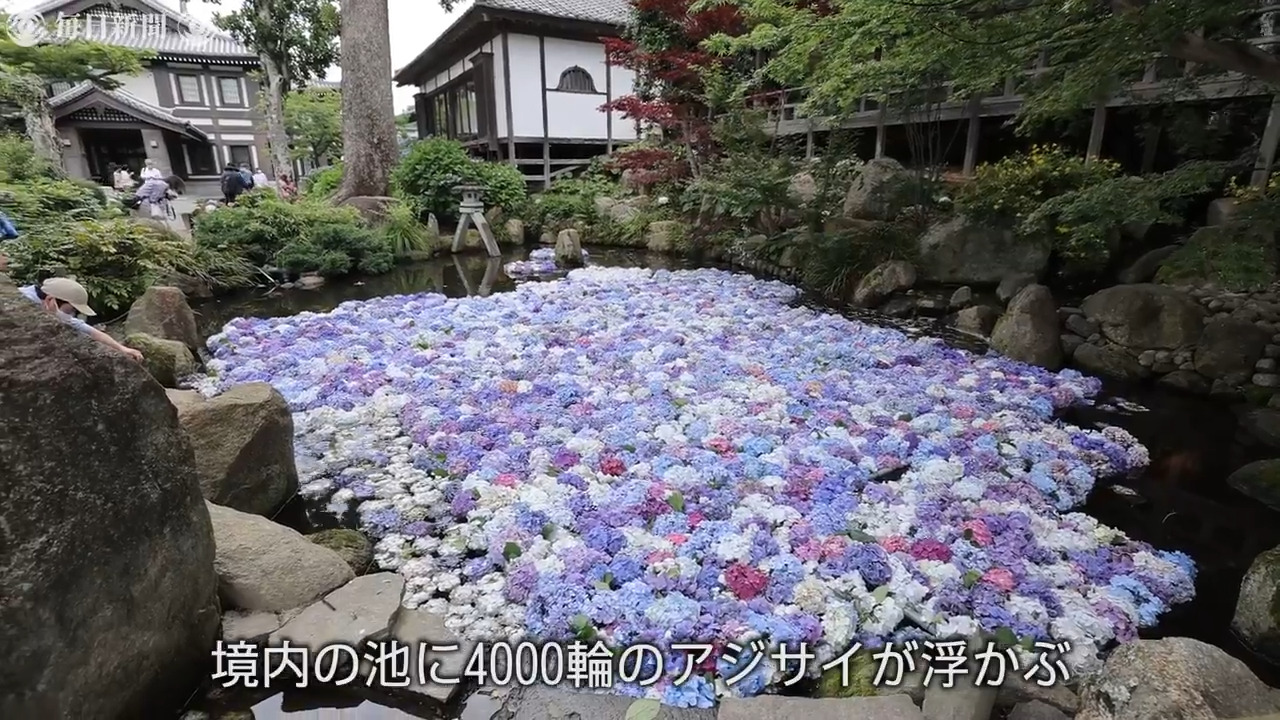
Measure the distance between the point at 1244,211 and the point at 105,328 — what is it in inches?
377

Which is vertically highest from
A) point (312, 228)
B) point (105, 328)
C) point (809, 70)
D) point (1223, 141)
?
point (809, 70)

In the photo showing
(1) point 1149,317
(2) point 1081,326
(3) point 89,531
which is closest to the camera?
(3) point 89,531

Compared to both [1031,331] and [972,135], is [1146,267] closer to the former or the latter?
[1031,331]

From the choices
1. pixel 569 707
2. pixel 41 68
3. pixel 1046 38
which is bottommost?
pixel 569 707

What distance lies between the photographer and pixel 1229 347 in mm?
5316

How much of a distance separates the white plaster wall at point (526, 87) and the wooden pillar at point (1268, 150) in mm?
14130

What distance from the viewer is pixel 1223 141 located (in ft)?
25.6

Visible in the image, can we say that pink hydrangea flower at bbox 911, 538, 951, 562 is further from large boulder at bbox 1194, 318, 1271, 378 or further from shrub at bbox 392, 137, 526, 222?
shrub at bbox 392, 137, 526, 222

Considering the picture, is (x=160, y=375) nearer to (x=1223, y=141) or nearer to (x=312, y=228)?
(x=312, y=228)

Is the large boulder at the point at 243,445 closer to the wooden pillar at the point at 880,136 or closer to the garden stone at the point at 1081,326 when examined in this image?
the garden stone at the point at 1081,326

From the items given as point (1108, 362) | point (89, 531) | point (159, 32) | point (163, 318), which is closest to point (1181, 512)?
point (1108, 362)

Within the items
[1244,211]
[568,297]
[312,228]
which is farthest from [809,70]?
[312,228]

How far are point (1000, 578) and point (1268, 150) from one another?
6.28 metres

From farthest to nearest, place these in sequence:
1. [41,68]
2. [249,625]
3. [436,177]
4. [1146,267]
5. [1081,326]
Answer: [41,68], [436,177], [1146,267], [1081,326], [249,625]
